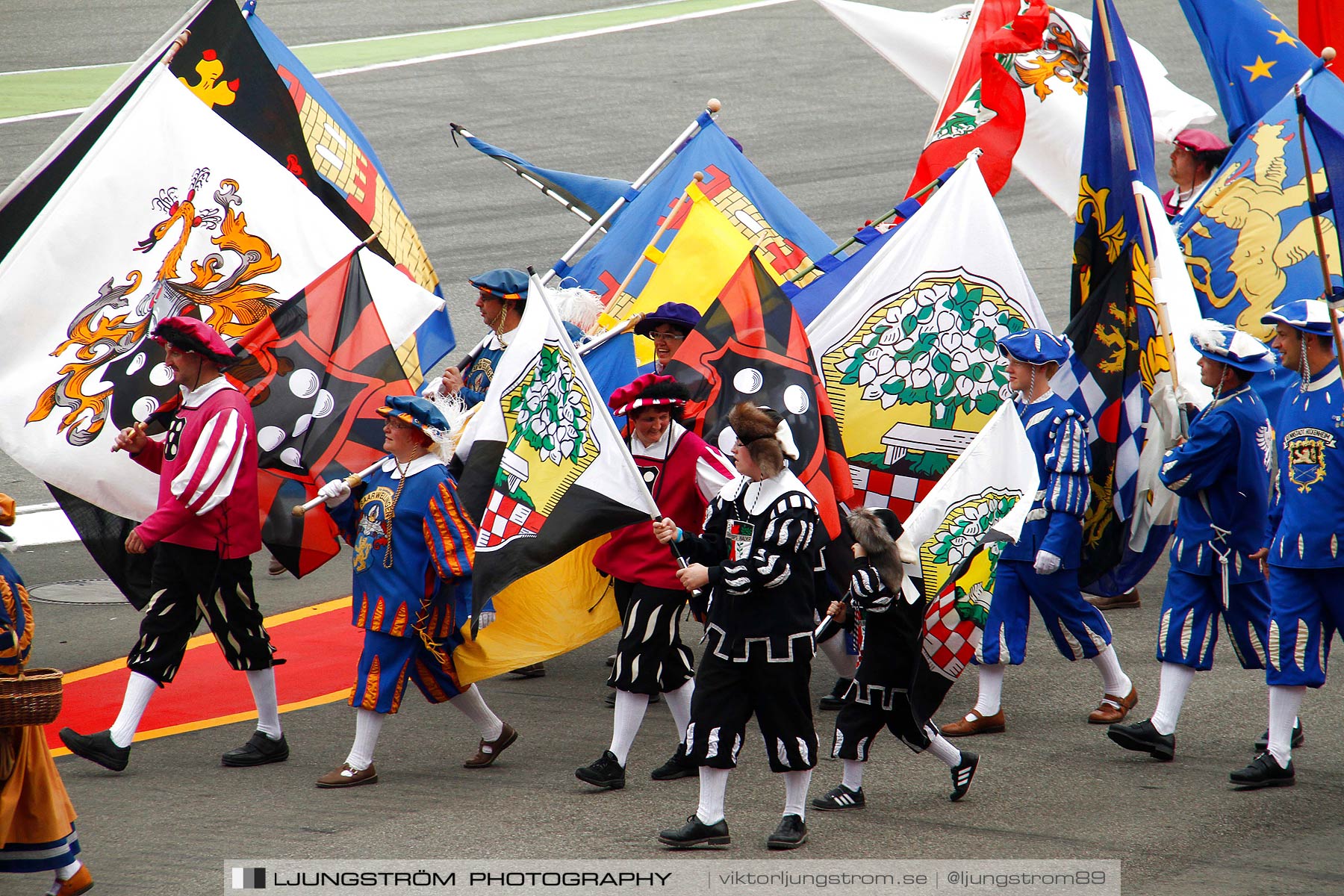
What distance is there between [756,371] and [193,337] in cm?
249

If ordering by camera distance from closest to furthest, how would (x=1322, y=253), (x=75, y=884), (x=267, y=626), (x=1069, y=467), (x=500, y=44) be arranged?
(x=75, y=884)
(x=1322, y=253)
(x=1069, y=467)
(x=267, y=626)
(x=500, y=44)

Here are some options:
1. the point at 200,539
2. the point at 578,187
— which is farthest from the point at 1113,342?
the point at 578,187

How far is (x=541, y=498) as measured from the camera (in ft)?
21.0

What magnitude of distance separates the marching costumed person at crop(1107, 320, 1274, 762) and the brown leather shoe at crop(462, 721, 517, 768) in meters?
2.61

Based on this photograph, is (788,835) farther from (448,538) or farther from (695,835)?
(448,538)

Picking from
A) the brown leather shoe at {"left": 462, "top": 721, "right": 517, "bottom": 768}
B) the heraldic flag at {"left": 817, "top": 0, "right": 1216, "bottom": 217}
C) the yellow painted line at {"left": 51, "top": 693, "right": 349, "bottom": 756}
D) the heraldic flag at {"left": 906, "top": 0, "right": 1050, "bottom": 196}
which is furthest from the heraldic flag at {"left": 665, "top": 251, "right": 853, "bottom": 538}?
the heraldic flag at {"left": 817, "top": 0, "right": 1216, "bottom": 217}

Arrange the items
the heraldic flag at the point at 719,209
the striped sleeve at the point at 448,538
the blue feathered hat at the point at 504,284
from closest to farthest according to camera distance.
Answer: the striped sleeve at the point at 448,538 < the blue feathered hat at the point at 504,284 < the heraldic flag at the point at 719,209

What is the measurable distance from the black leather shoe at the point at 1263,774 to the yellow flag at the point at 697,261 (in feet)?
10.3

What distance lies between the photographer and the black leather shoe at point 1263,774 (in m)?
6.31

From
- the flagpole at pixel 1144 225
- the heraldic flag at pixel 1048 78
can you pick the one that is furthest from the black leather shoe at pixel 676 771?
the heraldic flag at pixel 1048 78

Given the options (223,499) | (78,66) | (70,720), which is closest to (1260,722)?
(223,499)

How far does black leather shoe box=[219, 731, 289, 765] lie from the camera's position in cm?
689

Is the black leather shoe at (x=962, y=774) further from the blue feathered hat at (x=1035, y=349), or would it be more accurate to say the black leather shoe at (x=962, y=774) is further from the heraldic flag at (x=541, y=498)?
the blue feathered hat at (x=1035, y=349)

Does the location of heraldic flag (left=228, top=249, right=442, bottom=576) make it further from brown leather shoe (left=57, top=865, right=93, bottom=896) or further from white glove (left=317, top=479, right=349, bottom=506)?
brown leather shoe (left=57, top=865, right=93, bottom=896)
